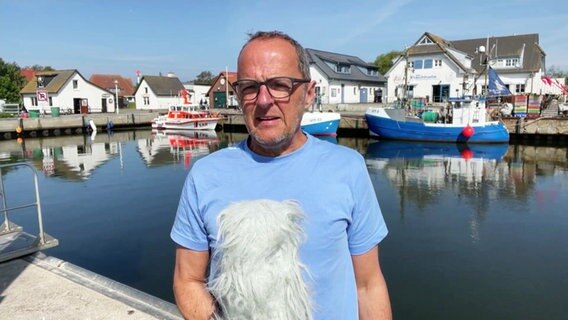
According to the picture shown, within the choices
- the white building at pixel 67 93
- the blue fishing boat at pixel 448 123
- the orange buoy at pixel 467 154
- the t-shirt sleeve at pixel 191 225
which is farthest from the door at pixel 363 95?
the t-shirt sleeve at pixel 191 225

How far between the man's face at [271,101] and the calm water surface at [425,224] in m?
4.98

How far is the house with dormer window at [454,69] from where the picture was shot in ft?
126

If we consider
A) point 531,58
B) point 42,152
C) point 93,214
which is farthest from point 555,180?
point 531,58

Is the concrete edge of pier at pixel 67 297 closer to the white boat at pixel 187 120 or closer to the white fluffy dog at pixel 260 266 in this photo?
the white fluffy dog at pixel 260 266

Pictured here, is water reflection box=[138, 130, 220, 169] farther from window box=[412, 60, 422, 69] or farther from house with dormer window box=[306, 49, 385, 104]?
window box=[412, 60, 422, 69]

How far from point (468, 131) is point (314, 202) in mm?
25710

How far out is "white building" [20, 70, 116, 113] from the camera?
148 ft

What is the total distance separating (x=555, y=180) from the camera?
14961mm

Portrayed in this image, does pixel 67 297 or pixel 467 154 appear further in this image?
pixel 467 154

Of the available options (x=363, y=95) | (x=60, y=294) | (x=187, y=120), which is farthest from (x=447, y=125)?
(x=60, y=294)

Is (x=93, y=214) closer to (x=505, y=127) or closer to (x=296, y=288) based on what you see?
(x=296, y=288)

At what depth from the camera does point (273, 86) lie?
4.90 feet

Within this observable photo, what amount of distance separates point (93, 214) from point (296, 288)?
10754mm

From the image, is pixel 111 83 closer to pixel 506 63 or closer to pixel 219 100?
pixel 219 100
